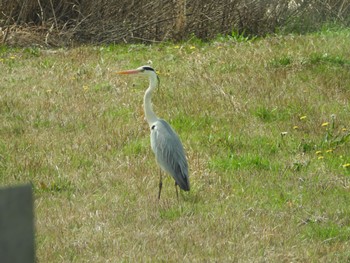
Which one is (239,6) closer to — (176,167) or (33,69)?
(33,69)

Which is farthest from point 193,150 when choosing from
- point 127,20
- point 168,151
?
point 127,20

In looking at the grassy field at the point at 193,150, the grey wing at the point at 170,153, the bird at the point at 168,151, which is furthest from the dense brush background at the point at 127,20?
the grey wing at the point at 170,153

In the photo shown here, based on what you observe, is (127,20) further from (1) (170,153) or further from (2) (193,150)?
(1) (170,153)

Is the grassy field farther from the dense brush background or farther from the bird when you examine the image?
the dense brush background

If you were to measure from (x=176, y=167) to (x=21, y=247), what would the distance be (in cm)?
443

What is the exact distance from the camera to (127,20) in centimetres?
1305

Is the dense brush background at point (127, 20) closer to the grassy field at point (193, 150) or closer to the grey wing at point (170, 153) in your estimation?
the grassy field at point (193, 150)

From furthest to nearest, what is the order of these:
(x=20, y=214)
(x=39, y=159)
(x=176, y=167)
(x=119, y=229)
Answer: (x=39, y=159) < (x=176, y=167) < (x=119, y=229) < (x=20, y=214)

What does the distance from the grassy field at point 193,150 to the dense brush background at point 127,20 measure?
0.95 meters

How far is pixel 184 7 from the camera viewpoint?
1297 centimetres

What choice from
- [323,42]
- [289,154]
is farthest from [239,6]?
[289,154]

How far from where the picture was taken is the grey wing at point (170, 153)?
581 cm

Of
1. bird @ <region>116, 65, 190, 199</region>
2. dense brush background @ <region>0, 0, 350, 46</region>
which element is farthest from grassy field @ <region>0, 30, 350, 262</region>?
dense brush background @ <region>0, 0, 350, 46</region>

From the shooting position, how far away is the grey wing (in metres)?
5.81
